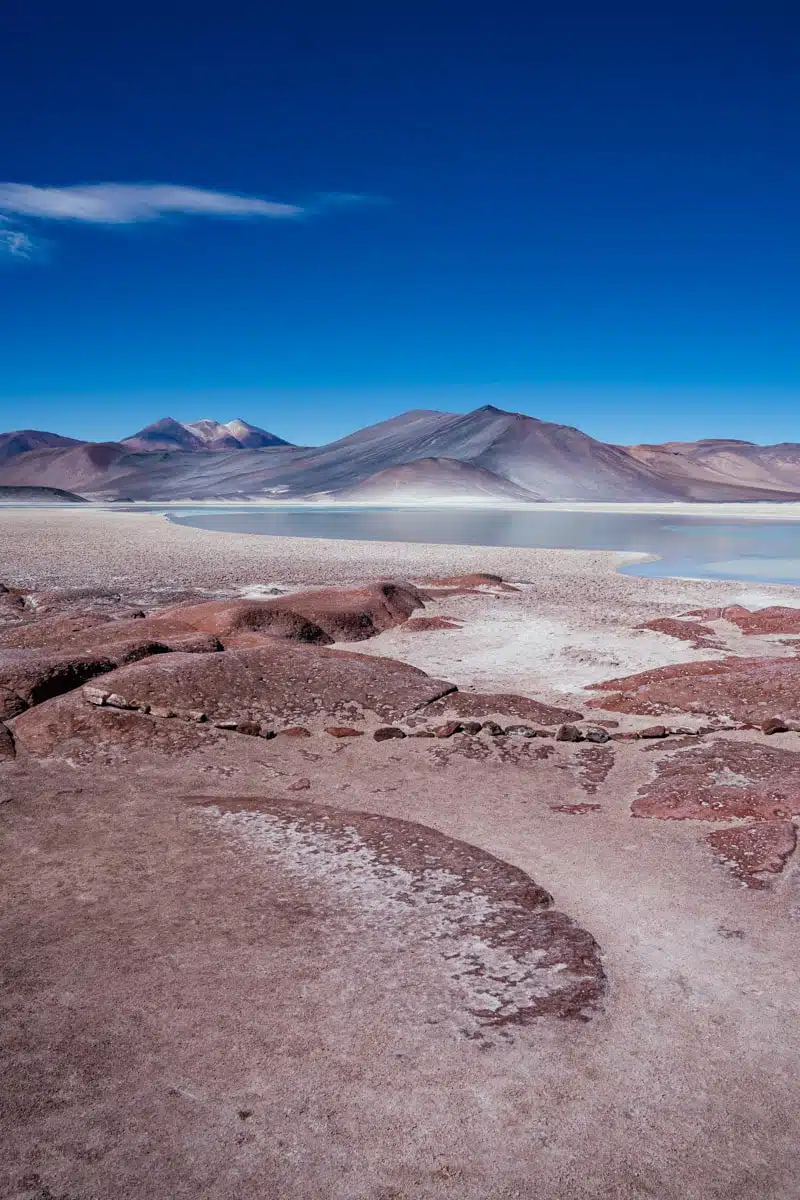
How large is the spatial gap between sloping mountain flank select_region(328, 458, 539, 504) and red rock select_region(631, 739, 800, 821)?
141 meters

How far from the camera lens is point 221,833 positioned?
456 cm

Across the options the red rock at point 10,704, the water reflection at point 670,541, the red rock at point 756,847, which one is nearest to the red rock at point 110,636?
the red rock at point 10,704

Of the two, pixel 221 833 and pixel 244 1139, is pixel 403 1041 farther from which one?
pixel 221 833

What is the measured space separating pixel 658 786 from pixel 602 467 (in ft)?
632

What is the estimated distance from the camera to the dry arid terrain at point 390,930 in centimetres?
243

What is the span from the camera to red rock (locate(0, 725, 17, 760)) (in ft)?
18.7

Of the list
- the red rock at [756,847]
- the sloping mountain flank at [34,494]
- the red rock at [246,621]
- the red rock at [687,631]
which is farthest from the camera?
the sloping mountain flank at [34,494]

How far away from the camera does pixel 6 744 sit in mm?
5852

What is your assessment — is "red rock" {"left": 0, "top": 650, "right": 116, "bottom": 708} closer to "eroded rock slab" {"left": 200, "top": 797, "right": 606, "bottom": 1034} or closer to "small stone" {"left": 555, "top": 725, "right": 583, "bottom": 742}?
"eroded rock slab" {"left": 200, "top": 797, "right": 606, "bottom": 1034}

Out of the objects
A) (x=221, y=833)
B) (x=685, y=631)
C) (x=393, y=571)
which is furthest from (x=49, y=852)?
(x=393, y=571)

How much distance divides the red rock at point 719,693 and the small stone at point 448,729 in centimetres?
150

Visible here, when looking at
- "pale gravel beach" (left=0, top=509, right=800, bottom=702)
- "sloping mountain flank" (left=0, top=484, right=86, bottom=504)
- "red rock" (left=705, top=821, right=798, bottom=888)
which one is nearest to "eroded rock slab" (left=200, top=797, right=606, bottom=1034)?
"red rock" (left=705, top=821, right=798, bottom=888)

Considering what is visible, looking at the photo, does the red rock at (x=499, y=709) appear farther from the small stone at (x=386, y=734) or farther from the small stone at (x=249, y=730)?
the small stone at (x=249, y=730)

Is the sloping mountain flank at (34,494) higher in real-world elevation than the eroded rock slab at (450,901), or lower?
higher
